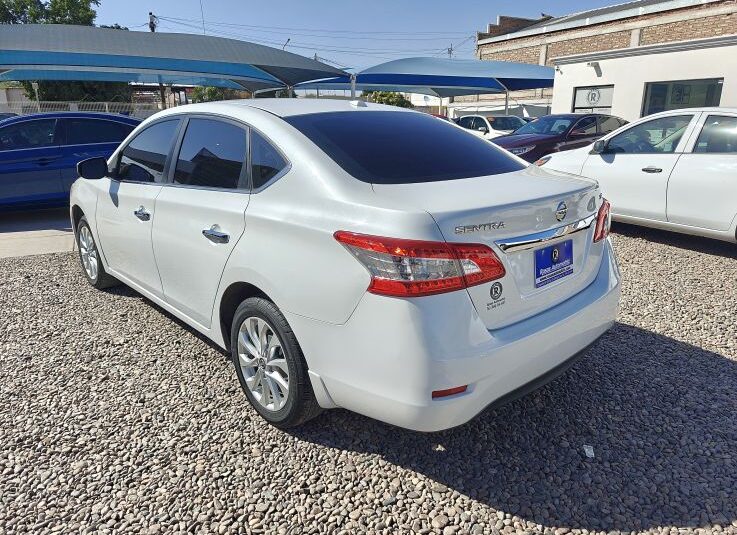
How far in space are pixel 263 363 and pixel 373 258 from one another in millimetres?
1009

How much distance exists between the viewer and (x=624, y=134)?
6406mm

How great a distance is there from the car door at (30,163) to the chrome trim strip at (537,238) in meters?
7.67

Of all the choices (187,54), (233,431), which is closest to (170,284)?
(233,431)

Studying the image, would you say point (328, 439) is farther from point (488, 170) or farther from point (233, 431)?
point (488, 170)

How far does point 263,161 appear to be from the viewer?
2.62 m

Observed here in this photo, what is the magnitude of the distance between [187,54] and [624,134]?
14.2 m

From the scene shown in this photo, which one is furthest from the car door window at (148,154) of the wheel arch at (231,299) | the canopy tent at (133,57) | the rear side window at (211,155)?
the canopy tent at (133,57)

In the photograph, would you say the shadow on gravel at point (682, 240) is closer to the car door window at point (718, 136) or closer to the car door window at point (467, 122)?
the car door window at point (718, 136)

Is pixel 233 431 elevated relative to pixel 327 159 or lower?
lower

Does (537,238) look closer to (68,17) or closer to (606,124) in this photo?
(606,124)

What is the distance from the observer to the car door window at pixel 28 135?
24.5ft

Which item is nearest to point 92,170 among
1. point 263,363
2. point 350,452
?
point 263,363

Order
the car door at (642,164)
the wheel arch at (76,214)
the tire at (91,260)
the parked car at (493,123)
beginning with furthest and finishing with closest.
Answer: the parked car at (493,123)
the car door at (642,164)
the wheel arch at (76,214)
the tire at (91,260)

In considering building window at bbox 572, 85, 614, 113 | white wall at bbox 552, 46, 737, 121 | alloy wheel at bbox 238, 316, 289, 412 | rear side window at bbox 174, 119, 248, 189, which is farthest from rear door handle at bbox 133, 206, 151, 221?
building window at bbox 572, 85, 614, 113
